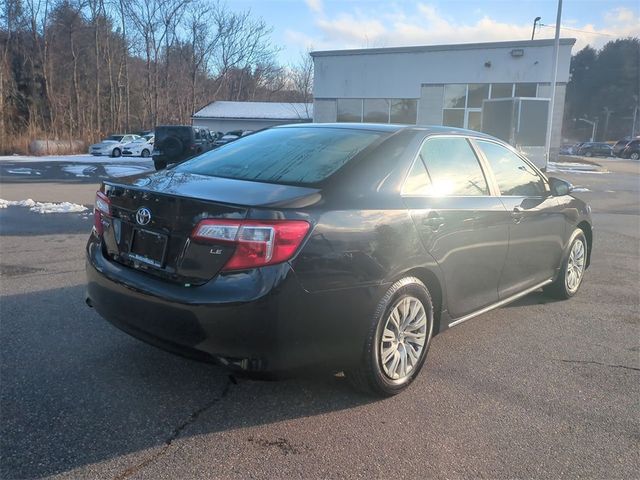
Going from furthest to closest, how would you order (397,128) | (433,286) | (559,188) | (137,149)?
(137,149) → (559,188) → (397,128) → (433,286)

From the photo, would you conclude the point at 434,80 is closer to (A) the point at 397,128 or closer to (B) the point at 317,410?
(A) the point at 397,128

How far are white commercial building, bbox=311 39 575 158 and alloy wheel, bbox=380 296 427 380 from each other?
78.1 ft

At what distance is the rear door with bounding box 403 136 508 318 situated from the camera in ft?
11.2

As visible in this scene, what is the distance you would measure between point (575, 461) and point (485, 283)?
151 cm

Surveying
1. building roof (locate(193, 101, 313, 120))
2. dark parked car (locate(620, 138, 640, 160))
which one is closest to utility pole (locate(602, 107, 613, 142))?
dark parked car (locate(620, 138, 640, 160))

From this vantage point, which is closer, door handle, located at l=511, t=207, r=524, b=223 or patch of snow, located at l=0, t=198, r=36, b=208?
door handle, located at l=511, t=207, r=524, b=223

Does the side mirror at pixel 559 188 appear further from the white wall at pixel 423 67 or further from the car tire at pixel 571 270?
the white wall at pixel 423 67

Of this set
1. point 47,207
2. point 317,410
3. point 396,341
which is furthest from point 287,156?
point 47,207

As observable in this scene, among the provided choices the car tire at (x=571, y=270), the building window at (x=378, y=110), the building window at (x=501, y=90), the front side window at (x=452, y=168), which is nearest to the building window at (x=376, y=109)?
the building window at (x=378, y=110)

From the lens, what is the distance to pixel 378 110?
2795 centimetres

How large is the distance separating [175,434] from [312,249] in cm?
120

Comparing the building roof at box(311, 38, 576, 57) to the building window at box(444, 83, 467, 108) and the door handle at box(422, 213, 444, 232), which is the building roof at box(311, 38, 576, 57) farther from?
the door handle at box(422, 213, 444, 232)

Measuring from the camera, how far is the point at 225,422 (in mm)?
2947

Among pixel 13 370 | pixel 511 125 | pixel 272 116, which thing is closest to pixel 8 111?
pixel 272 116
